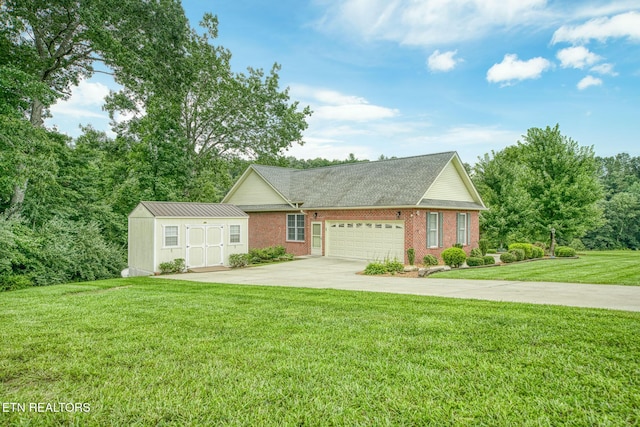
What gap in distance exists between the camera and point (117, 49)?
19.3 m

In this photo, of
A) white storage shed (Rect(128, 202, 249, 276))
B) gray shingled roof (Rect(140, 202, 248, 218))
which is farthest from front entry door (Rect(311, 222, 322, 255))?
gray shingled roof (Rect(140, 202, 248, 218))

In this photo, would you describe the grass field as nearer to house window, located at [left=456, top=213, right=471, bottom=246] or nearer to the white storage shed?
the white storage shed

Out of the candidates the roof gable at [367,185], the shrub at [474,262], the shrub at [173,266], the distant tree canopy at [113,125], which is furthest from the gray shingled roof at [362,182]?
the shrub at [173,266]

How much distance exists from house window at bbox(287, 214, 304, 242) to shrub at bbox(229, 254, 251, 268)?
4957 mm

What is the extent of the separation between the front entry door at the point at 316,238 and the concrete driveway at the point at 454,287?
5318 mm

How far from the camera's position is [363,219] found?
65.8 feet

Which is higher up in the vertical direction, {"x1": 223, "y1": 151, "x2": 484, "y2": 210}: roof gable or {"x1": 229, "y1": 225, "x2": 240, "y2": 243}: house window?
{"x1": 223, "y1": 151, "x2": 484, "y2": 210}: roof gable

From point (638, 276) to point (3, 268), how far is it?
70.5 ft

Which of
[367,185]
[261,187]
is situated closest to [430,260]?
[367,185]

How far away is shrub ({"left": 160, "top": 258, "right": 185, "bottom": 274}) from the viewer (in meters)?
16.6

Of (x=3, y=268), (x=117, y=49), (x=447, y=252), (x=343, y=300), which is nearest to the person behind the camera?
(x=343, y=300)

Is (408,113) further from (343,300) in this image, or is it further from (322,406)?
(322,406)

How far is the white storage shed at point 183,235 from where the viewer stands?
16.8 m

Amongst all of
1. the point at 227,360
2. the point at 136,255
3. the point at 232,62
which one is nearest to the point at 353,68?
the point at 232,62
